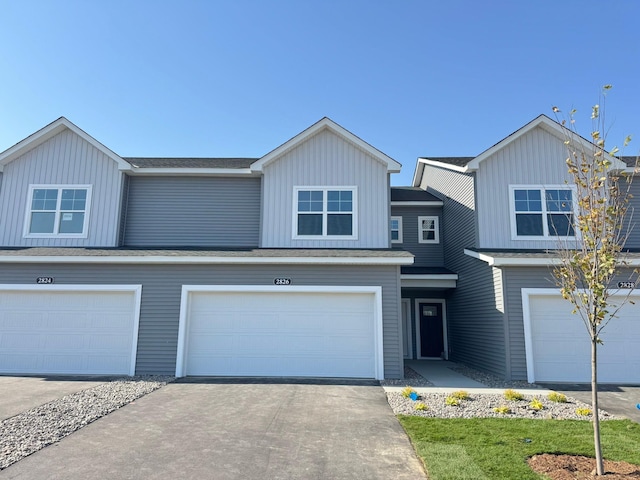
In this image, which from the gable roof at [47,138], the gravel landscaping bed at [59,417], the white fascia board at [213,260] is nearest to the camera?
the gravel landscaping bed at [59,417]

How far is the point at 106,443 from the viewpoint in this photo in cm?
548

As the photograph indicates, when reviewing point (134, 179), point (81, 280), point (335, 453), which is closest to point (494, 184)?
point (335, 453)

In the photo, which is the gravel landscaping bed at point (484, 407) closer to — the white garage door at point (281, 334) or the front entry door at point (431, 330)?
the white garage door at point (281, 334)

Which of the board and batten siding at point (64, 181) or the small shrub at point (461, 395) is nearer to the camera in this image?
the small shrub at point (461, 395)

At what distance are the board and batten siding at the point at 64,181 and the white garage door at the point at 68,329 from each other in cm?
176

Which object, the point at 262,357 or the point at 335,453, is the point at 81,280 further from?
the point at 335,453

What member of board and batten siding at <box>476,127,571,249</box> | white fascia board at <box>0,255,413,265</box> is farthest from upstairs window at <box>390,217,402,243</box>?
white fascia board at <box>0,255,413,265</box>

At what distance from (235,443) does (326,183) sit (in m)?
8.17

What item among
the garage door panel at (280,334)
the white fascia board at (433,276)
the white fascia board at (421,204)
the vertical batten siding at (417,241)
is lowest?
the garage door panel at (280,334)

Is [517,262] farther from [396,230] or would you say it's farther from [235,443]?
[235,443]

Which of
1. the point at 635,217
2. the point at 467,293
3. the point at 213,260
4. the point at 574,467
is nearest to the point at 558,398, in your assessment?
the point at 574,467

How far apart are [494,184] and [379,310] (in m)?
5.30

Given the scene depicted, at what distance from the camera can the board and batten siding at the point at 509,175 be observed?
11.7 metres

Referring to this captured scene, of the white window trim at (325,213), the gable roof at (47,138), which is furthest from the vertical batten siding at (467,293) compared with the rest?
the gable roof at (47,138)
